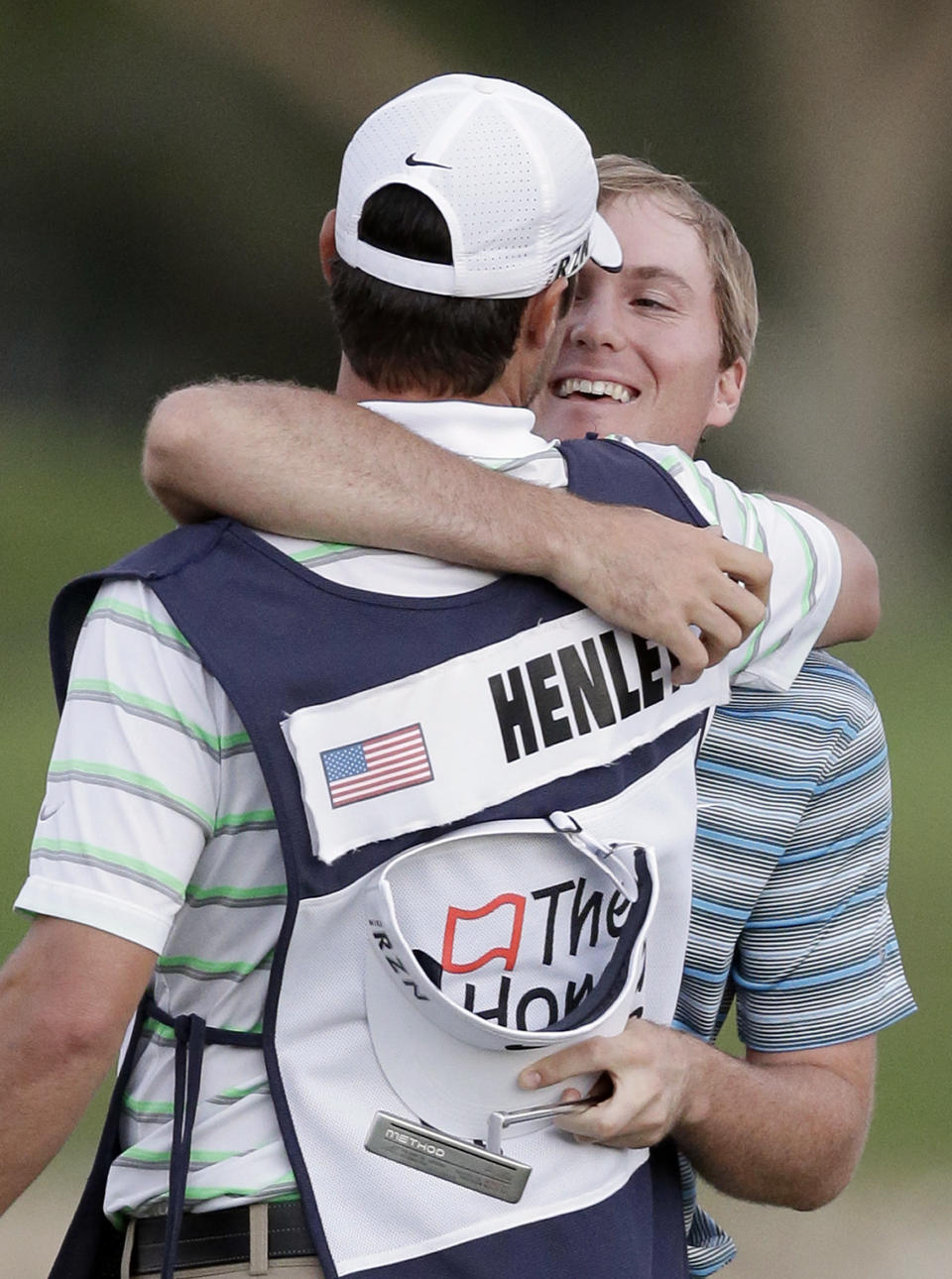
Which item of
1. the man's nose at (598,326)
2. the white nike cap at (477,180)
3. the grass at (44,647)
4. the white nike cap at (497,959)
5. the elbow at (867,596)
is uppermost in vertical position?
the white nike cap at (477,180)

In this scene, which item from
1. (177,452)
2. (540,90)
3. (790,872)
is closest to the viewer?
(177,452)

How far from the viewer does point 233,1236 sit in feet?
2.96

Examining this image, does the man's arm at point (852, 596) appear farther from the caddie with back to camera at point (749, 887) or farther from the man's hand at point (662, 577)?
the man's hand at point (662, 577)

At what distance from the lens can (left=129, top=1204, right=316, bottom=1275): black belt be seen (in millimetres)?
900

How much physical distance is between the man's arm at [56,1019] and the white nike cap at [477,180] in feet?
1.38

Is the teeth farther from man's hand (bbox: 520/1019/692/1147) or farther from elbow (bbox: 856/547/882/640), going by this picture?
man's hand (bbox: 520/1019/692/1147)

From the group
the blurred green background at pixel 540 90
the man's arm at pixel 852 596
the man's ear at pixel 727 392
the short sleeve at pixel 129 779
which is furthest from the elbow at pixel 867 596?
the blurred green background at pixel 540 90

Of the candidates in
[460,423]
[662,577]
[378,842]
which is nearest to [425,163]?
[460,423]

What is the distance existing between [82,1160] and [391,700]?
2.66 meters

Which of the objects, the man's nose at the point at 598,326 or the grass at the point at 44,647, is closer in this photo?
the man's nose at the point at 598,326

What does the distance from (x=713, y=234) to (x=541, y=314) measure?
0.63m

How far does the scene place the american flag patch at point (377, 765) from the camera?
88 centimetres

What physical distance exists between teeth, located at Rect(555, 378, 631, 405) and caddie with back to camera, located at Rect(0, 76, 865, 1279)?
51 centimetres

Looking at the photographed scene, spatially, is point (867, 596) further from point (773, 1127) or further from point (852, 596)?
point (773, 1127)
